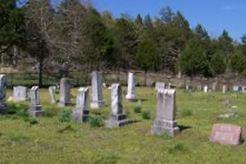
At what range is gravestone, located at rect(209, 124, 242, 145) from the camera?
14203mm

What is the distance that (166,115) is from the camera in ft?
52.5

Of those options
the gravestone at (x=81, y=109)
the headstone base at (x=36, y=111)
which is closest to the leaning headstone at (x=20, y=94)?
the headstone base at (x=36, y=111)

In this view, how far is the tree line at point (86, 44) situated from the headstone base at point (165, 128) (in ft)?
99.0

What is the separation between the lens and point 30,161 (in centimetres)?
1191

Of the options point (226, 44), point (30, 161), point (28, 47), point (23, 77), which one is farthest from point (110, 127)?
point (226, 44)

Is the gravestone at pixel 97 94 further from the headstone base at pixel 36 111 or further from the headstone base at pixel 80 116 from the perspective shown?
the headstone base at pixel 80 116

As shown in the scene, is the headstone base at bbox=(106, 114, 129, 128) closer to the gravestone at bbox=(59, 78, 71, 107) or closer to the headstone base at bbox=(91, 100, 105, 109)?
the headstone base at bbox=(91, 100, 105, 109)

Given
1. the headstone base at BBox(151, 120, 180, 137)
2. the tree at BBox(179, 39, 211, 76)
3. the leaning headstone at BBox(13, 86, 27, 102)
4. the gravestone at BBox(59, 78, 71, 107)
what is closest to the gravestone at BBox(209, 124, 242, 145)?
the headstone base at BBox(151, 120, 180, 137)

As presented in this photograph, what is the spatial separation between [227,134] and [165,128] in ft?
6.61

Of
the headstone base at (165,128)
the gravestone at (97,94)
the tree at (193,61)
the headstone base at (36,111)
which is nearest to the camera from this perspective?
the headstone base at (165,128)

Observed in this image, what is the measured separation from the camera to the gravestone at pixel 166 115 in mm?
15730

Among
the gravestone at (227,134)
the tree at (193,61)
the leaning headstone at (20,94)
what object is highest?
the tree at (193,61)

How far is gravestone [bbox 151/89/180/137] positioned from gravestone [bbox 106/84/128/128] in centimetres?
185

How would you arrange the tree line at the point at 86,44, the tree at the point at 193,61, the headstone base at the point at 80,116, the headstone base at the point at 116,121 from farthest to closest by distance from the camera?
the tree at the point at 193,61
the tree line at the point at 86,44
the headstone base at the point at 80,116
the headstone base at the point at 116,121
